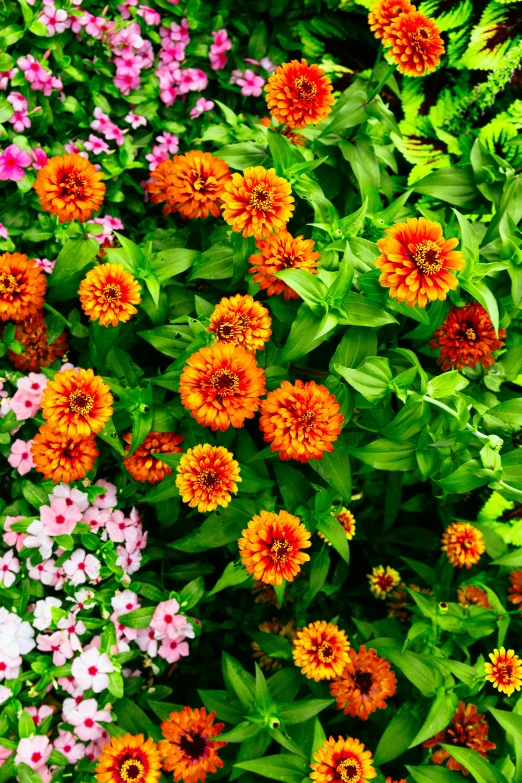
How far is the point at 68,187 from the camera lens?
1.92 meters

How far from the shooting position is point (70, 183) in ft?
6.30

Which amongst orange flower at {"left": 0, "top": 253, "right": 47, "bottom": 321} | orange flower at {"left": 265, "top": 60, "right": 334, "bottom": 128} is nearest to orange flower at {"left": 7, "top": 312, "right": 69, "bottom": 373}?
orange flower at {"left": 0, "top": 253, "right": 47, "bottom": 321}

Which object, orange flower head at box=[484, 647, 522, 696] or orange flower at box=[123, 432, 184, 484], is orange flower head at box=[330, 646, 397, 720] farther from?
orange flower at box=[123, 432, 184, 484]

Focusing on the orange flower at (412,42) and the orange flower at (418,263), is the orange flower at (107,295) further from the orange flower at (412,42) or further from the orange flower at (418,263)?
the orange flower at (412,42)

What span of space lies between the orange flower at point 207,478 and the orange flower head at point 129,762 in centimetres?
74

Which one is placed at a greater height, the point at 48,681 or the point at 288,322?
the point at 288,322

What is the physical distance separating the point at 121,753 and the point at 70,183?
1619 millimetres

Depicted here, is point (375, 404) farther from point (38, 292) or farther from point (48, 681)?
point (48, 681)

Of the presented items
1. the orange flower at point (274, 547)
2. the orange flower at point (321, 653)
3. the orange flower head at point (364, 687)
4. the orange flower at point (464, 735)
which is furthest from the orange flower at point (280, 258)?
the orange flower at point (464, 735)

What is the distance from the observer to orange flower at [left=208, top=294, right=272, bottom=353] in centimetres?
→ 169

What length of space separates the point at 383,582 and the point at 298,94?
1.72 m

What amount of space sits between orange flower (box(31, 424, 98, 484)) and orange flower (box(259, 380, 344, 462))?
0.54 metres

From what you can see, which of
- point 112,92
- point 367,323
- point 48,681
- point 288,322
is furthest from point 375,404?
point 112,92

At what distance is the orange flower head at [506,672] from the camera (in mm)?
1810
